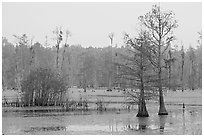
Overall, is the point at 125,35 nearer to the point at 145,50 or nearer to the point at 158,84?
the point at 145,50

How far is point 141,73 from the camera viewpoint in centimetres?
2997

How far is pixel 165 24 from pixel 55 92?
13611mm

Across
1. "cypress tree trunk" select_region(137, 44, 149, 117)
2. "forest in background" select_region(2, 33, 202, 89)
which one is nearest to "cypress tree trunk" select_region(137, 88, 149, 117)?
"cypress tree trunk" select_region(137, 44, 149, 117)

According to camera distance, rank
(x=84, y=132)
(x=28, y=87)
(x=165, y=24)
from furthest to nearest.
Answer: (x=28, y=87) → (x=165, y=24) → (x=84, y=132)

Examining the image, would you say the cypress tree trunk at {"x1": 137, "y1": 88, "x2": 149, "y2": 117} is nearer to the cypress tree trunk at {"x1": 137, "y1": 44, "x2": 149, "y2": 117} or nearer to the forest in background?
the cypress tree trunk at {"x1": 137, "y1": 44, "x2": 149, "y2": 117}

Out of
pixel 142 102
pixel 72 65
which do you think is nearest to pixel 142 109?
pixel 142 102

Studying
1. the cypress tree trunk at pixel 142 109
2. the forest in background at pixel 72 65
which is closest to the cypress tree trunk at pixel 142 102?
the cypress tree trunk at pixel 142 109

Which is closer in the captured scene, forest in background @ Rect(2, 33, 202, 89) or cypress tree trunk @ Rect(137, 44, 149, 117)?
cypress tree trunk @ Rect(137, 44, 149, 117)

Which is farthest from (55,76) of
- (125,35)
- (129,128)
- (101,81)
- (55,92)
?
(101,81)

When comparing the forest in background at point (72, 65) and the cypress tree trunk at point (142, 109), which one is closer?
the cypress tree trunk at point (142, 109)

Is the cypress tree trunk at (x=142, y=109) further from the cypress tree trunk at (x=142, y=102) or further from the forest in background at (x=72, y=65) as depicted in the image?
the forest in background at (x=72, y=65)

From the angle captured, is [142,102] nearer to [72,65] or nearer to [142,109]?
[142,109]

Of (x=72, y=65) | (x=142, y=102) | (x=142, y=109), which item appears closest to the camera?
(x=142, y=109)

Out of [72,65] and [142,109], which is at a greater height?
[72,65]
